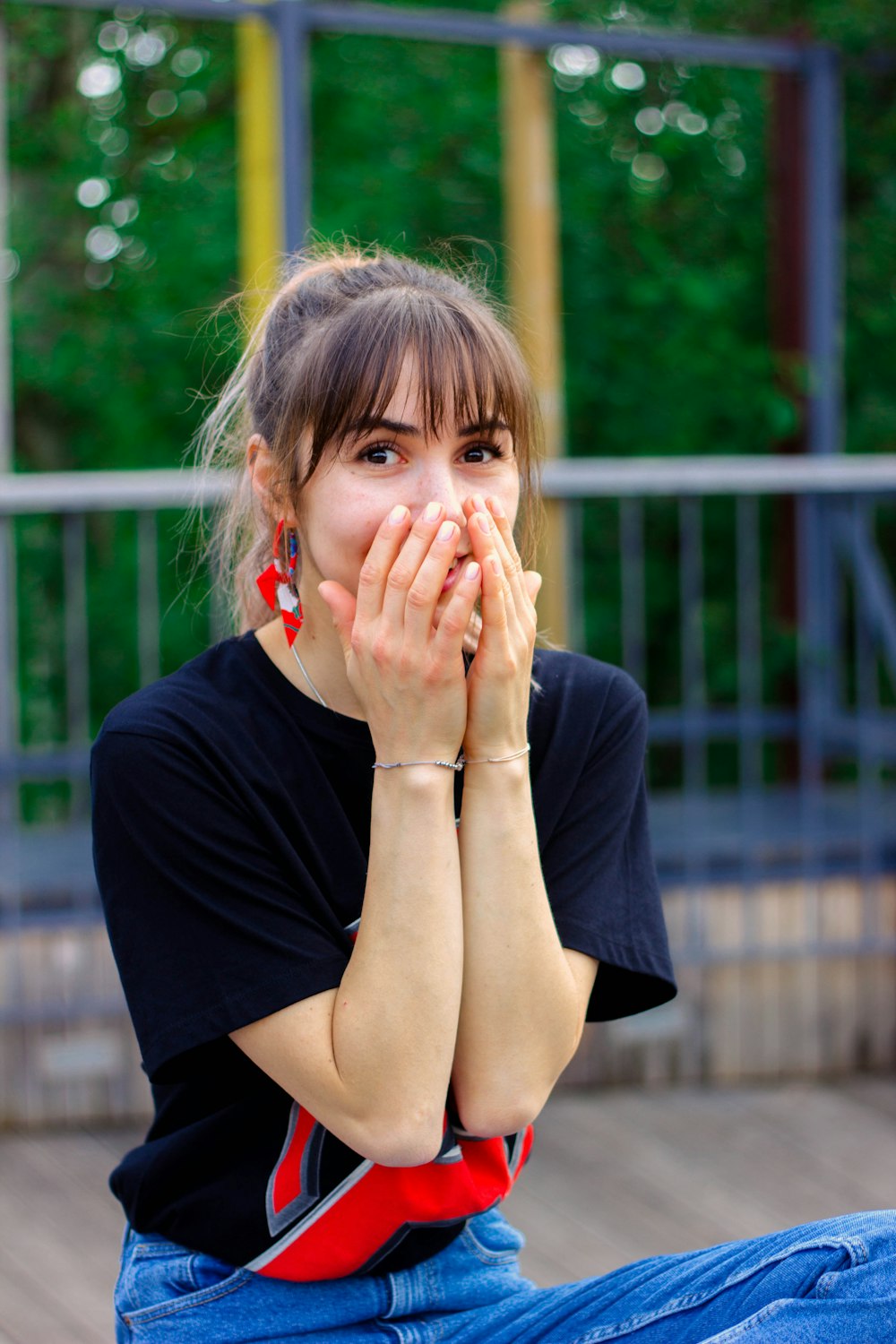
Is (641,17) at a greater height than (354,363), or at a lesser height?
greater

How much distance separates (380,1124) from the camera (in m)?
1.29

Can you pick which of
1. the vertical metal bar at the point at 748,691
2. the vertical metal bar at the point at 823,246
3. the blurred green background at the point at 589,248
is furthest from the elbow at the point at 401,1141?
the vertical metal bar at the point at 823,246

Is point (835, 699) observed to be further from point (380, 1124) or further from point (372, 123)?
point (380, 1124)

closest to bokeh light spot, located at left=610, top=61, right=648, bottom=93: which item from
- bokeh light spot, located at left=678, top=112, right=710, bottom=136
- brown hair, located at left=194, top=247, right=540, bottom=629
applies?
bokeh light spot, located at left=678, top=112, right=710, bottom=136

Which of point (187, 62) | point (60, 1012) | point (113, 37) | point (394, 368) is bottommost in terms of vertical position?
point (60, 1012)

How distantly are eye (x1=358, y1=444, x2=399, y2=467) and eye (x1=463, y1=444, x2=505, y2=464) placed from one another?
0.08m

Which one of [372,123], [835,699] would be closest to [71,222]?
[372,123]

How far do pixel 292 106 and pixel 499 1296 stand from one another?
3.24 meters

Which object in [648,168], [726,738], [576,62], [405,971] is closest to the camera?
[405,971]

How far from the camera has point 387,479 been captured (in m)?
1.39

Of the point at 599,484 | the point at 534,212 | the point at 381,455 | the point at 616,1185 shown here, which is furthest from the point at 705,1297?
the point at 534,212

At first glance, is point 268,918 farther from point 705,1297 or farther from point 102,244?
point 102,244

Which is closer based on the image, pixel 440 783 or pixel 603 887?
pixel 440 783

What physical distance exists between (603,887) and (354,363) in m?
0.60
